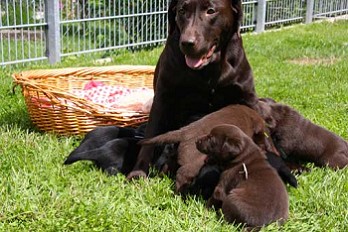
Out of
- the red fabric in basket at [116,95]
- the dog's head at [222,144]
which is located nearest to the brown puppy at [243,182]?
the dog's head at [222,144]

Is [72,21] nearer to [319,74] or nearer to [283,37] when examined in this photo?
[319,74]

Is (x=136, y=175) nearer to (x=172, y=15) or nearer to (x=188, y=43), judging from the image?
(x=188, y=43)

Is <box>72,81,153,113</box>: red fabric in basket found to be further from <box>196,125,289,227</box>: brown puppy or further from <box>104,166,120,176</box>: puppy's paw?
<box>196,125,289,227</box>: brown puppy

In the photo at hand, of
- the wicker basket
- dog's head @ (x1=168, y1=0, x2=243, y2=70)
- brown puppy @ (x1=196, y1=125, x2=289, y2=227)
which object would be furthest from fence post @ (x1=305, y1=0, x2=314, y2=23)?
brown puppy @ (x1=196, y1=125, x2=289, y2=227)

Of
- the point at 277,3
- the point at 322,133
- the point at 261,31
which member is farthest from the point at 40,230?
the point at 277,3

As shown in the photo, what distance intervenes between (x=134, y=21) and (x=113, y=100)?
4.32m

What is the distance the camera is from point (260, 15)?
12.2 m

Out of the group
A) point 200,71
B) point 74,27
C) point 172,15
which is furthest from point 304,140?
point 74,27

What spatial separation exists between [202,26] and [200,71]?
0.35m

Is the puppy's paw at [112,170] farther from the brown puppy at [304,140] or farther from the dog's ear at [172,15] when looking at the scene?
the brown puppy at [304,140]

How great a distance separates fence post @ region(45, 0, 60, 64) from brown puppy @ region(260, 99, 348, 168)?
14.7 feet

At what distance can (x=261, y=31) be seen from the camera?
12195 millimetres

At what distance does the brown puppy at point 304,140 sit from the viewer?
402 centimetres

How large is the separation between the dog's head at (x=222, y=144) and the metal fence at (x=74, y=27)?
15.9 ft
